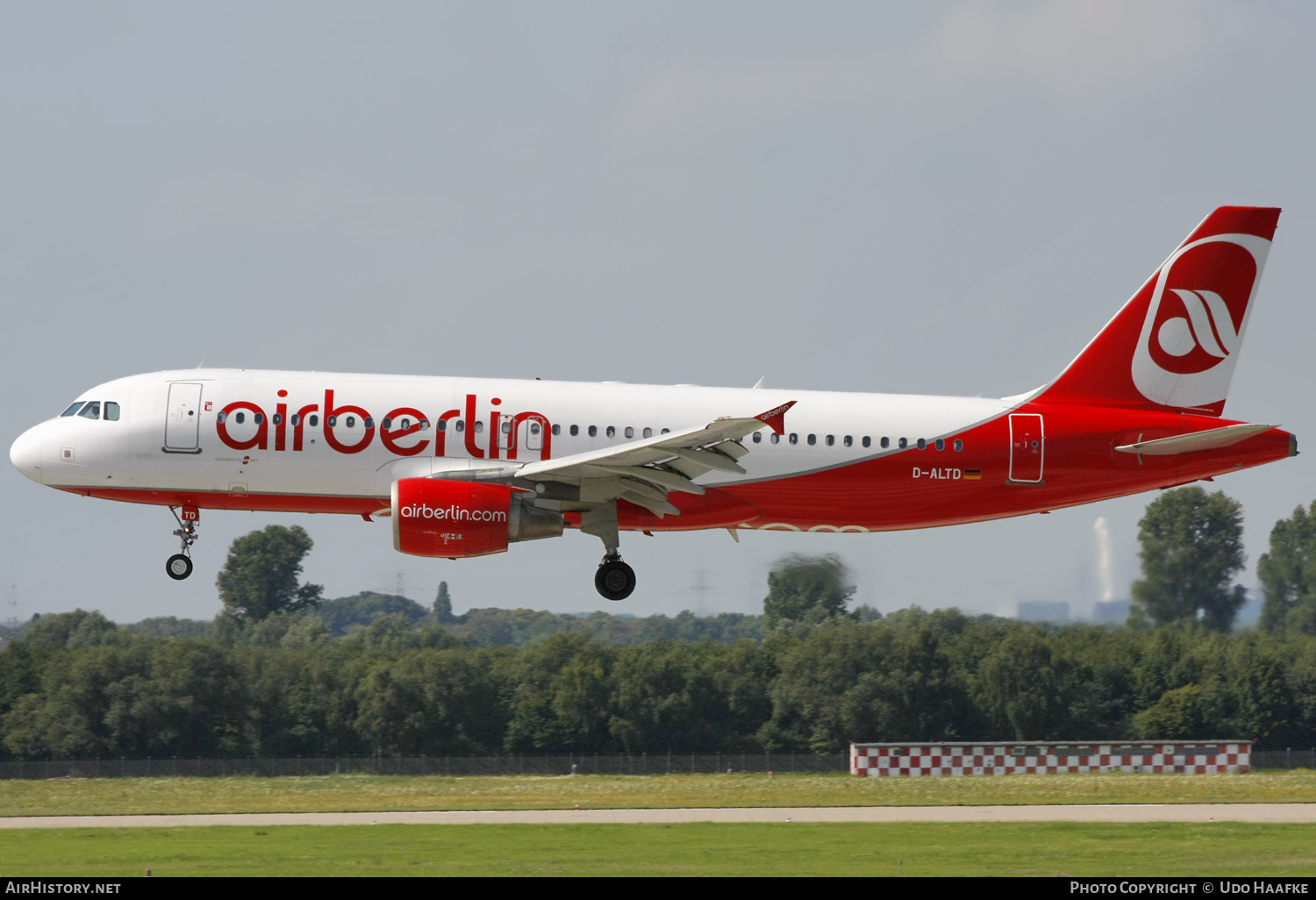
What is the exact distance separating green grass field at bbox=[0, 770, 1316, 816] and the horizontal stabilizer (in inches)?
310

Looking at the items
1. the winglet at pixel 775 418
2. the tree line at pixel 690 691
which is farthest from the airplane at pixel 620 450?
the tree line at pixel 690 691

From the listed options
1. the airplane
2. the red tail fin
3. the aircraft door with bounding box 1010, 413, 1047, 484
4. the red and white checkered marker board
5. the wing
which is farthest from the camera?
the red and white checkered marker board

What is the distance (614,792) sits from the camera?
123 feet

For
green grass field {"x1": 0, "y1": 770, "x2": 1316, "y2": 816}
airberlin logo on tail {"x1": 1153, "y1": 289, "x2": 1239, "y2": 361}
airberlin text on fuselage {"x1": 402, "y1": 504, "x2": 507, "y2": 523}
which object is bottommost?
green grass field {"x1": 0, "y1": 770, "x2": 1316, "y2": 816}

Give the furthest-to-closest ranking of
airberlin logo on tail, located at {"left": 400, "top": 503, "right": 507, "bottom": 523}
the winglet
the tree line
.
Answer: the tree line, airberlin logo on tail, located at {"left": 400, "top": 503, "right": 507, "bottom": 523}, the winglet

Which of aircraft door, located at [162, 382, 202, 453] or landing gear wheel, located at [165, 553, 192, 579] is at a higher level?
aircraft door, located at [162, 382, 202, 453]

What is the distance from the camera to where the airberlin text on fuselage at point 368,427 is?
101 ft

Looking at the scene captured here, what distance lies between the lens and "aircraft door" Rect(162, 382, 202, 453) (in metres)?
31.1

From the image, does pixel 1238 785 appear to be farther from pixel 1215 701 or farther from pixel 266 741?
pixel 266 741

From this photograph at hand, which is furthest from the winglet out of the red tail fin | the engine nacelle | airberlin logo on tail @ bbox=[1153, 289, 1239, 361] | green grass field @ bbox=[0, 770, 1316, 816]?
airberlin logo on tail @ bbox=[1153, 289, 1239, 361]

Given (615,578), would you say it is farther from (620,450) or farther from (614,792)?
(614,792)

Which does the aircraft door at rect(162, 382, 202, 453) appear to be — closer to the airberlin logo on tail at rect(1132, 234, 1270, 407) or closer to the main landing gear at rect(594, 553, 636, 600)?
the main landing gear at rect(594, 553, 636, 600)

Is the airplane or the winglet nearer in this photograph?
the winglet

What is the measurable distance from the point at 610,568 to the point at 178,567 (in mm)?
9244
